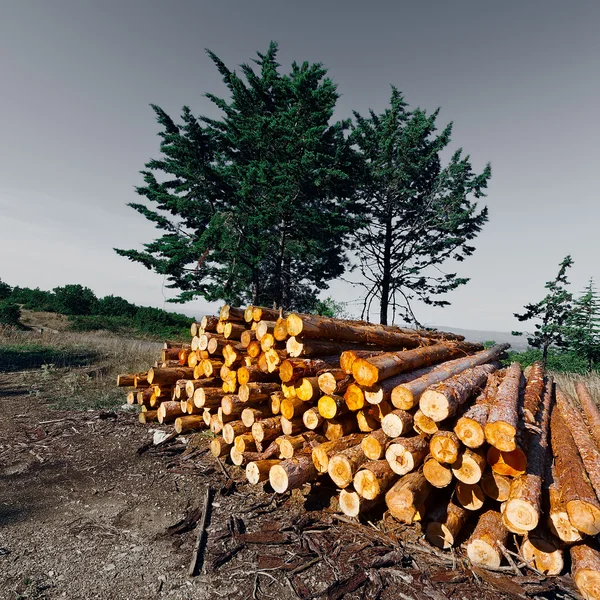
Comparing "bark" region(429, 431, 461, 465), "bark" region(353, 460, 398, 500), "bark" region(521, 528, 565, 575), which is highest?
"bark" region(429, 431, 461, 465)

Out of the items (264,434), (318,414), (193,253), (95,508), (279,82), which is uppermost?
(279,82)

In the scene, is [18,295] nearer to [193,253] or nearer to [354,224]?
[193,253]

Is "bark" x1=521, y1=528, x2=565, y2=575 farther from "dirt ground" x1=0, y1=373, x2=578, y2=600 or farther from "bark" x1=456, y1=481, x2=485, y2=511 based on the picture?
"bark" x1=456, y1=481, x2=485, y2=511

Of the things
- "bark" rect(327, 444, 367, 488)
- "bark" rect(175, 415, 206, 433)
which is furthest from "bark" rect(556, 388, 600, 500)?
"bark" rect(175, 415, 206, 433)

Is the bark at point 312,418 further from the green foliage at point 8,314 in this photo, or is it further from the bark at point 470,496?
the green foliage at point 8,314

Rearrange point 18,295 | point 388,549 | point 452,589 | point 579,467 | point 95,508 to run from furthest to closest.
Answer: point 18,295 → point 95,508 → point 579,467 → point 388,549 → point 452,589

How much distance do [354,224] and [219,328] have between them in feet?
45.8

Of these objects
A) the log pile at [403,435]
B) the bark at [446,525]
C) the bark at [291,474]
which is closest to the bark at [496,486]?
the log pile at [403,435]

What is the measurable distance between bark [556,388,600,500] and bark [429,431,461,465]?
1.78 meters

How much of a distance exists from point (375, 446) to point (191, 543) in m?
2.39

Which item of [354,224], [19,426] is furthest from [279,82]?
[19,426]

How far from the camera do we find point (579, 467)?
3953 mm

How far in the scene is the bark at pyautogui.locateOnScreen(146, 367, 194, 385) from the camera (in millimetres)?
7008

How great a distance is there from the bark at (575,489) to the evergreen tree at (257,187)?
556 inches
